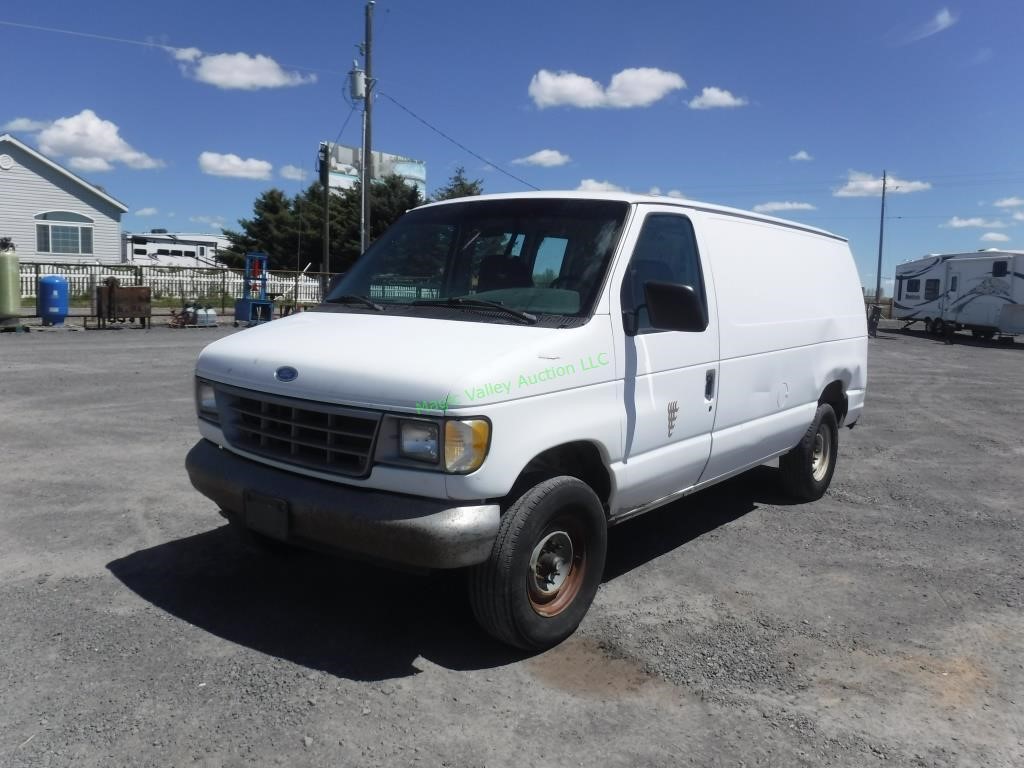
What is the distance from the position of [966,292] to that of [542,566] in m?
30.6

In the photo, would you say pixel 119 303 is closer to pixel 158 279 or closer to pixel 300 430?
pixel 158 279

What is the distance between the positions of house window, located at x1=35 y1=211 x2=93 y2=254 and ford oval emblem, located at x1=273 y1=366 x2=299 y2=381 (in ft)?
121

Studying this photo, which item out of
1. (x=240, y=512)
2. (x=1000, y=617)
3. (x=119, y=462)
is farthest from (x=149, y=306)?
(x=1000, y=617)

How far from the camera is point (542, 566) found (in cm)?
386

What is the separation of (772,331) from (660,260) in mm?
1361

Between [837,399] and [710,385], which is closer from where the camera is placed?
[710,385]

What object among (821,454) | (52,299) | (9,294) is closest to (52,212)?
(52,299)

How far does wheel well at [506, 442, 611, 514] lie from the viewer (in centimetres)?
378

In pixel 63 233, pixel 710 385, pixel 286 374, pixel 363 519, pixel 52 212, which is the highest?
pixel 52 212

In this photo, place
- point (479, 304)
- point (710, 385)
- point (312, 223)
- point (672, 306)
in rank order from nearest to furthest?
point (672, 306), point (479, 304), point (710, 385), point (312, 223)

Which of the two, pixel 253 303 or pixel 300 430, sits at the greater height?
pixel 253 303

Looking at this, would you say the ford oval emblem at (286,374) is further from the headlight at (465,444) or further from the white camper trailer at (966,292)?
the white camper trailer at (966,292)

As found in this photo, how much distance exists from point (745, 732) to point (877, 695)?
2.40ft

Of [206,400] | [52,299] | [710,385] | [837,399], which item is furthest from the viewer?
[52,299]
